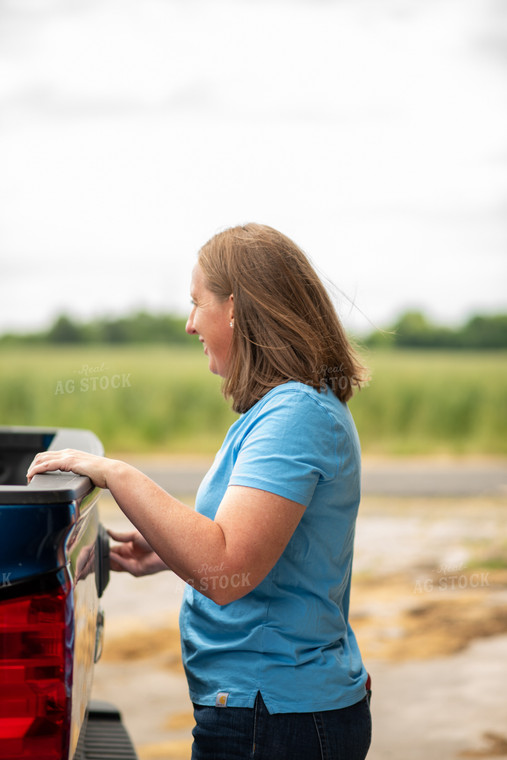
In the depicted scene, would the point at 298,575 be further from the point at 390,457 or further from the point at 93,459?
the point at 390,457

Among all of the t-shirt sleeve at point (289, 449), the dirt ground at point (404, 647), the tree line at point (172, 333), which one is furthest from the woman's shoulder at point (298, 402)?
the tree line at point (172, 333)

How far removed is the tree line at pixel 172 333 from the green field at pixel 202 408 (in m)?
2.11

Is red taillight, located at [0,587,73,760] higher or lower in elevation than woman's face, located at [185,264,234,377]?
lower

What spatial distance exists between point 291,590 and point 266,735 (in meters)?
0.27

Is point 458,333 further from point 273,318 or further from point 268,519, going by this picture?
point 268,519

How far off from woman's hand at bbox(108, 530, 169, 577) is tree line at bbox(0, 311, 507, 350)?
2082 centimetres

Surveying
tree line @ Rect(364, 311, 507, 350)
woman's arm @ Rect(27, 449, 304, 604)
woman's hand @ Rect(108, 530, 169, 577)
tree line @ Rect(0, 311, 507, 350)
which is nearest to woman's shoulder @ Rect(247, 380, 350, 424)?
woman's arm @ Rect(27, 449, 304, 604)

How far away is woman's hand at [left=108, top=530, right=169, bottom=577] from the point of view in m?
2.35

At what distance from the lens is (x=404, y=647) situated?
17.0 ft

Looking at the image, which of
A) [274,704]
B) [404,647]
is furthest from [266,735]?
[404,647]

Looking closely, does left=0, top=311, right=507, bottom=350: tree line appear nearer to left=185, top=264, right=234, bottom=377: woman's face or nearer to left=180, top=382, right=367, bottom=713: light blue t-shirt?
left=185, top=264, right=234, bottom=377: woman's face

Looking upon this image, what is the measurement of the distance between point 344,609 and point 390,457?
14.3 meters

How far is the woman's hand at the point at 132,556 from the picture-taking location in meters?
2.35

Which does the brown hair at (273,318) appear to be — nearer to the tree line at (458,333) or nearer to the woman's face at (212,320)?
the woman's face at (212,320)
